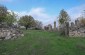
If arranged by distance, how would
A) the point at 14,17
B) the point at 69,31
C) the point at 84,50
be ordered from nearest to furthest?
the point at 84,50 < the point at 69,31 < the point at 14,17

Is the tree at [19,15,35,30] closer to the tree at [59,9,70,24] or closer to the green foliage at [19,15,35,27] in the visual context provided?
the green foliage at [19,15,35,27]

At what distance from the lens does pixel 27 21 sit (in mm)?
64812

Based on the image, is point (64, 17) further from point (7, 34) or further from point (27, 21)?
point (7, 34)

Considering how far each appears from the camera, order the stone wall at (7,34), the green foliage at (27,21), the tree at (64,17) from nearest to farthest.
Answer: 1. the stone wall at (7,34)
2. the tree at (64,17)
3. the green foliage at (27,21)

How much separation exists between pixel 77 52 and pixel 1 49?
6.61 m

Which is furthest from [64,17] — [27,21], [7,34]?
[7,34]

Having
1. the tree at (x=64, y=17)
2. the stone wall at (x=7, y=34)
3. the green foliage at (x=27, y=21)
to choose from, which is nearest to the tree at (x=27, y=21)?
the green foliage at (x=27, y=21)

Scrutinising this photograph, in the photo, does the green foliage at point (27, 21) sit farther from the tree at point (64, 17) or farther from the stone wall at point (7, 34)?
the stone wall at point (7, 34)

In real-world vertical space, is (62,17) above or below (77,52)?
above

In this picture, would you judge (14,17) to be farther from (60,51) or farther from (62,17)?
(60,51)

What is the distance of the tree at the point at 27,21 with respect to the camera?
64.2 meters

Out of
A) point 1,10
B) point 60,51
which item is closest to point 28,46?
point 60,51

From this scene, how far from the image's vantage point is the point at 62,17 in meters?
52.3

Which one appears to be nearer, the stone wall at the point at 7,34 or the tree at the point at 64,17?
the stone wall at the point at 7,34
